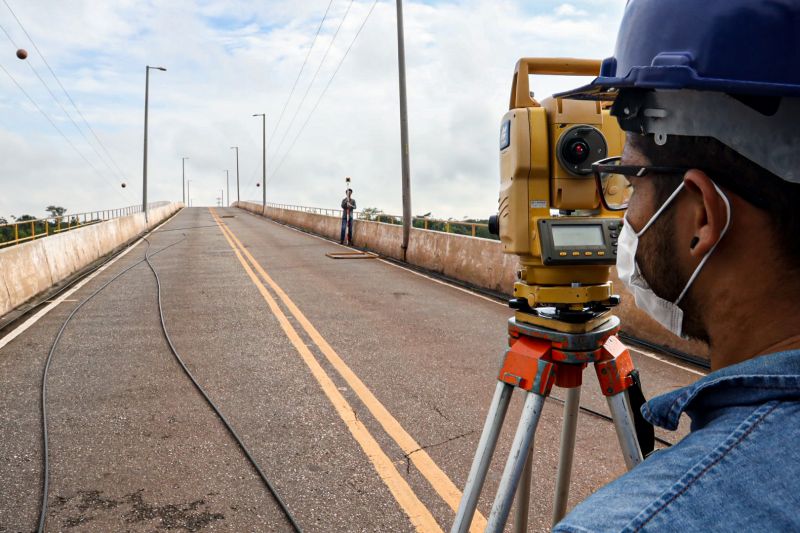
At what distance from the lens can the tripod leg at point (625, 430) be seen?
2.06 metres

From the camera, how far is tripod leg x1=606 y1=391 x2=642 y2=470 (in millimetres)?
2062

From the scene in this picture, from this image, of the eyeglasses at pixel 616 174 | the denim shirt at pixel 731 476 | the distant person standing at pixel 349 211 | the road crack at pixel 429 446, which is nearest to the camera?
the denim shirt at pixel 731 476

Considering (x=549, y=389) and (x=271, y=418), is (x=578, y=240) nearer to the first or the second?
(x=549, y=389)

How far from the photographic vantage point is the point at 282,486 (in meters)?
3.93

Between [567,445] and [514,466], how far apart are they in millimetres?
574

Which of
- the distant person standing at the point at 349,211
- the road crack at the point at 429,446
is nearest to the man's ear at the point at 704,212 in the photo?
the road crack at the point at 429,446

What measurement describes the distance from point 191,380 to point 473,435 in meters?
2.97

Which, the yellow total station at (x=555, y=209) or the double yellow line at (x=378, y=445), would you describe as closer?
the yellow total station at (x=555, y=209)

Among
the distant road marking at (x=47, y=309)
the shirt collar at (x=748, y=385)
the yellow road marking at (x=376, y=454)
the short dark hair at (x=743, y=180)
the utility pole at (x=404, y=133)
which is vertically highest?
the utility pole at (x=404, y=133)

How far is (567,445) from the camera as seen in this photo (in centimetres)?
234

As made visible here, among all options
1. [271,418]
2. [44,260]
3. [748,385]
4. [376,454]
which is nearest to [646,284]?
[748,385]

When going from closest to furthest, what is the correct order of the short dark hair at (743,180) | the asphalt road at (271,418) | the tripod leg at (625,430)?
1. the short dark hair at (743,180)
2. the tripod leg at (625,430)
3. the asphalt road at (271,418)

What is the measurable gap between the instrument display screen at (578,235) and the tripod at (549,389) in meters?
0.31

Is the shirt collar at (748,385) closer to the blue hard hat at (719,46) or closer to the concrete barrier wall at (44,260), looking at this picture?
the blue hard hat at (719,46)
